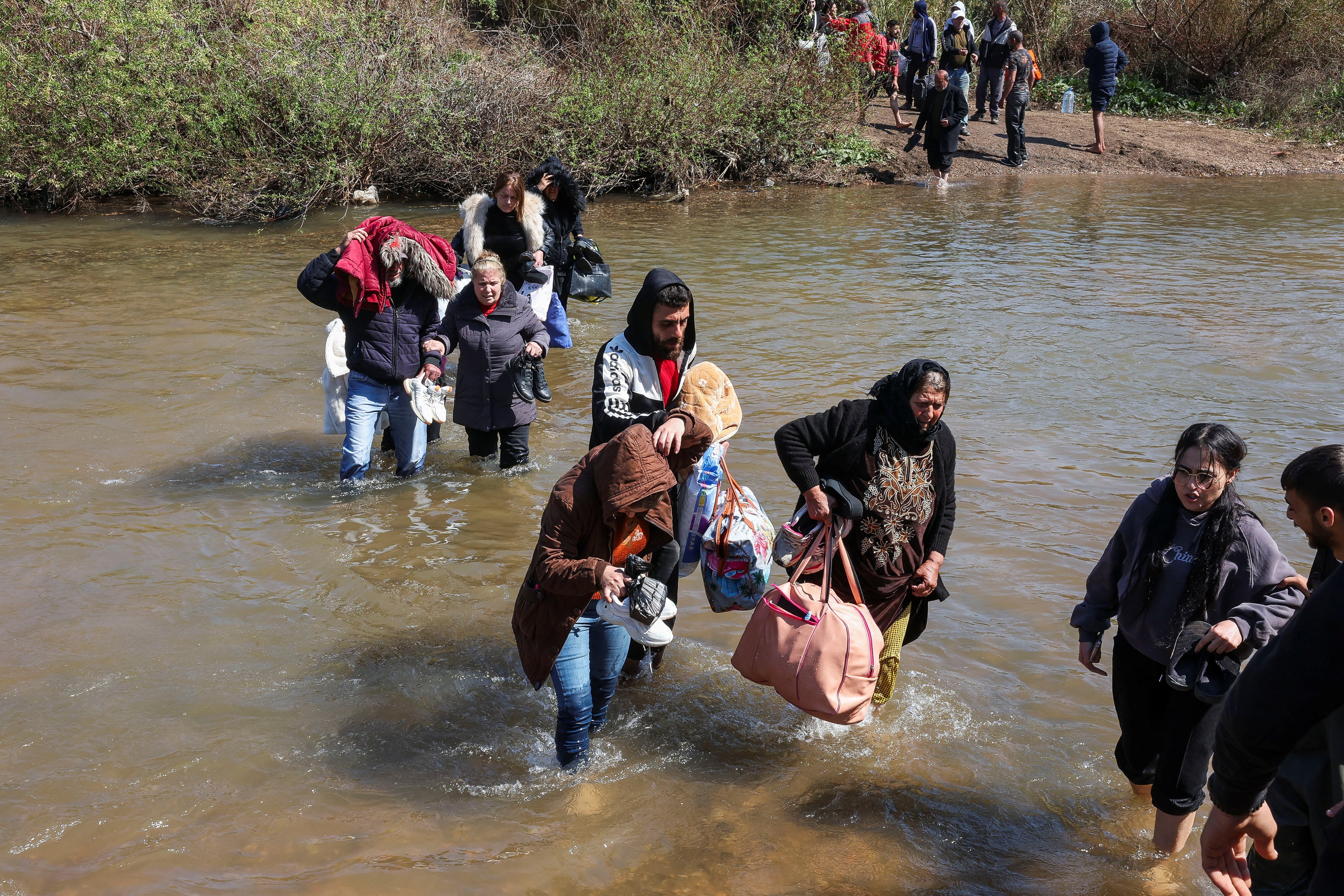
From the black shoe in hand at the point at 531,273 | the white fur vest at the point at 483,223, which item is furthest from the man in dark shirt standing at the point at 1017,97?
the black shoe in hand at the point at 531,273

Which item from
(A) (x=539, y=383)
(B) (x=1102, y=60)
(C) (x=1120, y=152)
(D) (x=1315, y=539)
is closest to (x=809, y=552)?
(D) (x=1315, y=539)

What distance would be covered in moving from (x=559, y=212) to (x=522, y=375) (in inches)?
107

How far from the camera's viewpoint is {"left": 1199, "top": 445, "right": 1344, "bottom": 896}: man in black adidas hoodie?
1.88 meters

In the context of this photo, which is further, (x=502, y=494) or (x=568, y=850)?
(x=502, y=494)

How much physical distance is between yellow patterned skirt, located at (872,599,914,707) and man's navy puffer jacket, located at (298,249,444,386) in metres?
3.35

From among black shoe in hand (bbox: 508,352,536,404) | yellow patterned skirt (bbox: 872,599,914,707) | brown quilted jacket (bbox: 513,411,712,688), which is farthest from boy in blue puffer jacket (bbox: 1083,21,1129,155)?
brown quilted jacket (bbox: 513,411,712,688)

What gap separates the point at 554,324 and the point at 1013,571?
154 inches

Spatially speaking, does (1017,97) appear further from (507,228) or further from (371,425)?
(371,425)

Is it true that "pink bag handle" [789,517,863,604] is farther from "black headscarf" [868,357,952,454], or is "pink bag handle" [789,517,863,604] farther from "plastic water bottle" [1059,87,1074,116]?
"plastic water bottle" [1059,87,1074,116]

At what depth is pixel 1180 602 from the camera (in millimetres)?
3482

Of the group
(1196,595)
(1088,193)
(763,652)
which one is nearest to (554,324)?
(763,652)

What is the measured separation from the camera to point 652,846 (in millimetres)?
3900

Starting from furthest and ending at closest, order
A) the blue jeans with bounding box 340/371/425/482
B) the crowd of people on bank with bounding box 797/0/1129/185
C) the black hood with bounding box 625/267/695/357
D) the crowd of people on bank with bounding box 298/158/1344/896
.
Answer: the crowd of people on bank with bounding box 797/0/1129/185 → the blue jeans with bounding box 340/371/425/482 → the black hood with bounding box 625/267/695/357 → the crowd of people on bank with bounding box 298/158/1344/896

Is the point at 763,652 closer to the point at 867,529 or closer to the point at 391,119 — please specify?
the point at 867,529
